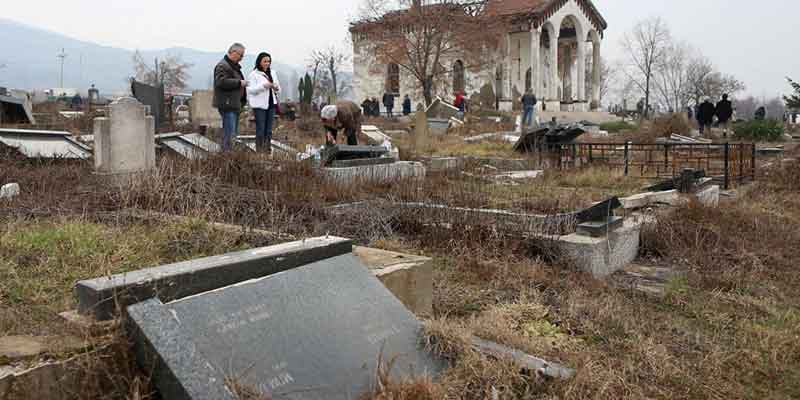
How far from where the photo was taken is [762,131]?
75.7ft

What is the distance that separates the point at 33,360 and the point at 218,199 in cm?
353

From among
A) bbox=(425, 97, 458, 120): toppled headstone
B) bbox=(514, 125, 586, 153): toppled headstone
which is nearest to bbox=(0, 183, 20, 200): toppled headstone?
bbox=(514, 125, 586, 153): toppled headstone

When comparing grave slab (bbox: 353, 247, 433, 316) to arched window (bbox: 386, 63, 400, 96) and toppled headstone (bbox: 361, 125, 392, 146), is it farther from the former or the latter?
arched window (bbox: 386, 63, 400, 96)

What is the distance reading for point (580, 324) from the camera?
3838 mm

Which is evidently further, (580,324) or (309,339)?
(580,324)

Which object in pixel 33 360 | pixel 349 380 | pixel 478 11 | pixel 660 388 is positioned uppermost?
pixel 478 11

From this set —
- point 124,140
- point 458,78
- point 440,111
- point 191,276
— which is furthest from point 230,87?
point 458,78

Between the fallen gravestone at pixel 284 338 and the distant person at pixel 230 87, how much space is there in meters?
6.84

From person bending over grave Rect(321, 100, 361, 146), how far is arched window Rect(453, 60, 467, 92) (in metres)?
31.3

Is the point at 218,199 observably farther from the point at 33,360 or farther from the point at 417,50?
the point at 417,50

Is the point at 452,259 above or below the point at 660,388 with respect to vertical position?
above

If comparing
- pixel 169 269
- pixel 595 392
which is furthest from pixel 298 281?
pixel 595 392

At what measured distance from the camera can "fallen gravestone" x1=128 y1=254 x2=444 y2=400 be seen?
87.7 inches

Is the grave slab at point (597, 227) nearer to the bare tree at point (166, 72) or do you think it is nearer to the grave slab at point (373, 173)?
the grave slab at point (373, 173)
